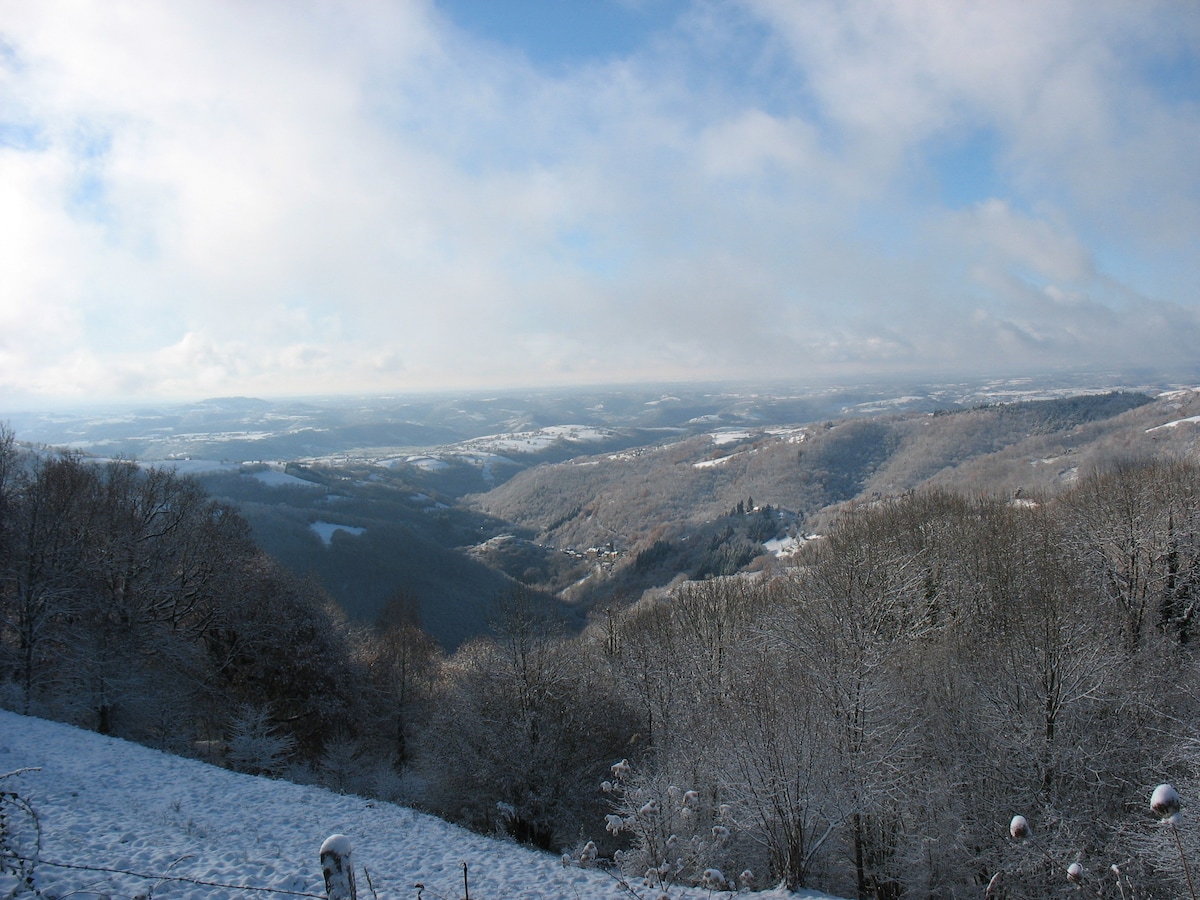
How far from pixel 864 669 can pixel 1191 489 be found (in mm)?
25134

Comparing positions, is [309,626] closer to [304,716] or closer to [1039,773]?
[304,716]

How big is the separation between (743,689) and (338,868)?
52.3 feet

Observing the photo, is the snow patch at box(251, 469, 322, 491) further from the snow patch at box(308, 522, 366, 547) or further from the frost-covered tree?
the frost-covered tree

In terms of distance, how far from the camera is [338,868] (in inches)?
207

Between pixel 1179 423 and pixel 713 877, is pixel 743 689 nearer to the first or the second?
pixel 713 877

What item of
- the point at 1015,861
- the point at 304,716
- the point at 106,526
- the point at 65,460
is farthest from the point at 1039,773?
the point at 65,460

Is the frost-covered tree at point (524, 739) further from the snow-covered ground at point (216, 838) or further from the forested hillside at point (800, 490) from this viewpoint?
the forested hillside at point (800, 490)

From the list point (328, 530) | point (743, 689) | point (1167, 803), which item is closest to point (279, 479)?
point (328, 530)

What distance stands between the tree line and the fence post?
6.27m

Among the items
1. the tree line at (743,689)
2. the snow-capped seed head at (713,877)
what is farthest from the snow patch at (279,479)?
the snow-capped seed head at (713,877)

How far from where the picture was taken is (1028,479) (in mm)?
116312

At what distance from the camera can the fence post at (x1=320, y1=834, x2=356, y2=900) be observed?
5.18 m

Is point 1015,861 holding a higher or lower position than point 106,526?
lower

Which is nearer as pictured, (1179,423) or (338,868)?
(338,868)
